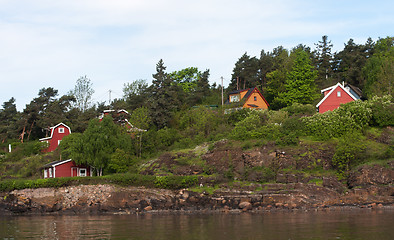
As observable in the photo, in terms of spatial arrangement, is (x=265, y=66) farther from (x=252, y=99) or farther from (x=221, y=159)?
(x=221, y=159)

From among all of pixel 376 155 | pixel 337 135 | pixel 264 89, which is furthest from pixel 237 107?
pixel 376 155

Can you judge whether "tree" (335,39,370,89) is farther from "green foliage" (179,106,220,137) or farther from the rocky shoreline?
the rocky shoreline

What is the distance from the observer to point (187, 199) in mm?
43281

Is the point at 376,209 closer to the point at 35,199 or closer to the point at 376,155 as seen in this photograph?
the point at 376,155

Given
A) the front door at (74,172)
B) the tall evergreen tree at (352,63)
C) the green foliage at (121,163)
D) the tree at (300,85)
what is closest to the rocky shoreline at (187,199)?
the green foliage at (121,163)

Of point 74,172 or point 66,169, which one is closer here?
point 66,169

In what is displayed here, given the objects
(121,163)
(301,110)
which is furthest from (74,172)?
(301,110)

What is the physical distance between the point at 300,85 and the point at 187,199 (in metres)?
36.0

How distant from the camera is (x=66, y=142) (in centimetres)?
6044

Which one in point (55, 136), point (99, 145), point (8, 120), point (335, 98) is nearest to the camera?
point (99, 145)

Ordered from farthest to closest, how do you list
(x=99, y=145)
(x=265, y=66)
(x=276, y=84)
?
(x=265, y=66), (x=276, y=84), (x=99, y=145)

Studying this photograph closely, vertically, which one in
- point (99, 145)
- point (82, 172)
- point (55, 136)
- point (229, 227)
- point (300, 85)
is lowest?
point (229, 227)

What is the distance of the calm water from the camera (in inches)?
967

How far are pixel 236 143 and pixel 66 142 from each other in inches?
1036
